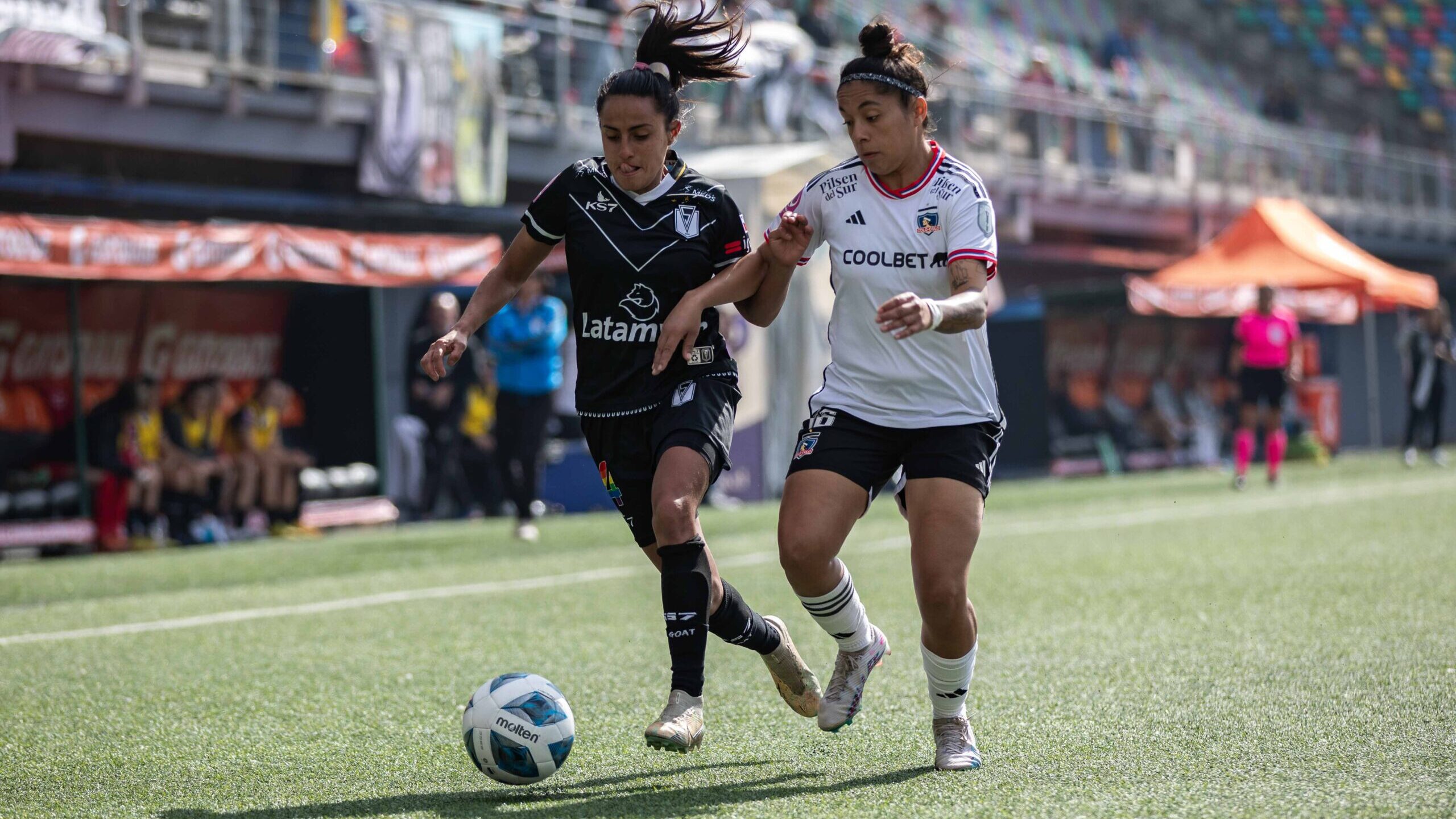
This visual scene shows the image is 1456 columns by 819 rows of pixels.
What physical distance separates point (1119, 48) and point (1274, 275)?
458 inches

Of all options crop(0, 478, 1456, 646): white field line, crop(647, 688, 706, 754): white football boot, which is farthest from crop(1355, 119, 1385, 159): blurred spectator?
crop(647, 688, 706, 754): white football boot

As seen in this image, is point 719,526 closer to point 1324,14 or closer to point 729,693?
point 729,693

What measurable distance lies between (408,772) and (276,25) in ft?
37.4

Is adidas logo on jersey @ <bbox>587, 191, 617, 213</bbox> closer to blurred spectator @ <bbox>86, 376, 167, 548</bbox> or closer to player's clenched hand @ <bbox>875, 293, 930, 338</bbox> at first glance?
player's clenched hand @ <bbox>875, 293, 930, 338</bbox>

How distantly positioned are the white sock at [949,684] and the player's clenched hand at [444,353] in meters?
1.56

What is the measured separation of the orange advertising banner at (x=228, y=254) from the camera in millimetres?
11492

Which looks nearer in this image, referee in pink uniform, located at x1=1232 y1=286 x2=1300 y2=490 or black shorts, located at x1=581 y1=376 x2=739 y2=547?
black shorts, located at x1=581 y1=376 x2=739 y2=547

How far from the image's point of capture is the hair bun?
446 cm

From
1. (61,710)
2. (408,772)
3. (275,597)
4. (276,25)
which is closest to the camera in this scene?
(408,772)

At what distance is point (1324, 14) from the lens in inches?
1437

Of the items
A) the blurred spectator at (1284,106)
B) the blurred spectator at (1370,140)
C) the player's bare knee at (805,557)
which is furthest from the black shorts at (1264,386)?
the blurred spectator at (1284,106)

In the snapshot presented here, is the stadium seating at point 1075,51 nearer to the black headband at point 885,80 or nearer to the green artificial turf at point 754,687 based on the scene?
the green artificial turf at point 754,687

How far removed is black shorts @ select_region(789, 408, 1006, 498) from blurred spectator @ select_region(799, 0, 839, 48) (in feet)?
54.1

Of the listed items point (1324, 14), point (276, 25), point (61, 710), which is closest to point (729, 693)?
point (61, 710)
